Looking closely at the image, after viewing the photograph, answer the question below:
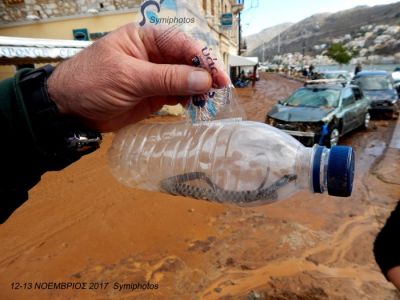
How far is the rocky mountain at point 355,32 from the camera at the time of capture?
72.7 meters

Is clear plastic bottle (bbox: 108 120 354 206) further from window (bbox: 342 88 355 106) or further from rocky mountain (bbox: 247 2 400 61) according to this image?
rocky mountain (bbox: 247 2 400 61)

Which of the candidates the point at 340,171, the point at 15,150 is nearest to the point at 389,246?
the point at 340,171

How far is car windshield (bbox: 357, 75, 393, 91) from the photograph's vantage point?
12.4 m

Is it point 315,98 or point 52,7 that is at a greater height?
point 52,7

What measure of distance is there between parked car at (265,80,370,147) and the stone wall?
8.77 meters

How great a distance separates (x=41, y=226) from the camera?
14.5 feet

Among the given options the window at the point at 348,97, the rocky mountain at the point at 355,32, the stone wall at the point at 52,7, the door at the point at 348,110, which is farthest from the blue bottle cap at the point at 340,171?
the rocky mountain at the point at 355,32

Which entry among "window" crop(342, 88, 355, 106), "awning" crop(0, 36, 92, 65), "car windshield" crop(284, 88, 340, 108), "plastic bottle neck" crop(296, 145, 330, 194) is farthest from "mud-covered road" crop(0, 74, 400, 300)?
"awning" crop(0, 36, 92, 65)

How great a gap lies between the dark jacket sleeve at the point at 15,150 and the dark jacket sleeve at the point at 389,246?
176cm

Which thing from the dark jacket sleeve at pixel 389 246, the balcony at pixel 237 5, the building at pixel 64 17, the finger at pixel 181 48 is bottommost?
the dark jacket sleeve at pixel 389 246

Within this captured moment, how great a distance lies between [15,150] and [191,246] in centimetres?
304

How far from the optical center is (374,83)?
12.6m

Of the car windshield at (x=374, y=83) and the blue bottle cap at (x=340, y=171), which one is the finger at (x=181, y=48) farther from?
the car windshield at (x=374, y=83)

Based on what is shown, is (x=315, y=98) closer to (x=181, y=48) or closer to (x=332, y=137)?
(x=332, y=137)
